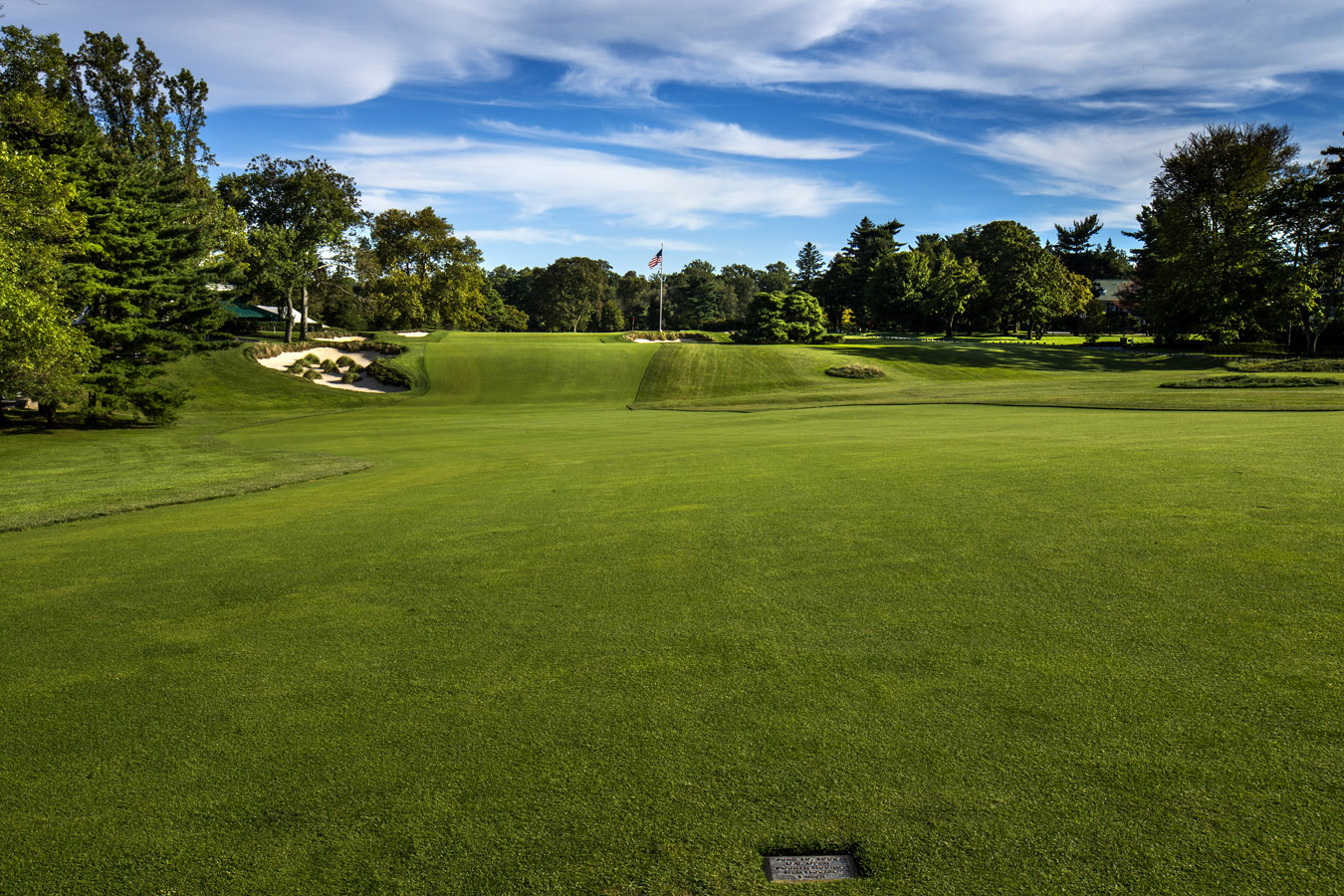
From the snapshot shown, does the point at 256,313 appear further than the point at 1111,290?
No

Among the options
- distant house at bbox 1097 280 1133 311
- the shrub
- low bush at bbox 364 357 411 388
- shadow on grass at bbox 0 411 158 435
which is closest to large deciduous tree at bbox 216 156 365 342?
low bush at bbox 364 357 411 388

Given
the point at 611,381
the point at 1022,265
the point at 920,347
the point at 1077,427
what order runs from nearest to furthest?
the point at 1077,427
the point at 611,381
the point at 920,347
the point at 1022,265

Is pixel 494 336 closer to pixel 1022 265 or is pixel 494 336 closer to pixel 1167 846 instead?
pixel 1022 265

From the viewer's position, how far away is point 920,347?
56.5 metres

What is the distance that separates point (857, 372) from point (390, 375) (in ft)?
93.4

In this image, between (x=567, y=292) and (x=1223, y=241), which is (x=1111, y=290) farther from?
(x=567, y=292)

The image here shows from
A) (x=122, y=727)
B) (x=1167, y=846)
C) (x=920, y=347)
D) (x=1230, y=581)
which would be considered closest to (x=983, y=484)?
(x=1230, y=581)

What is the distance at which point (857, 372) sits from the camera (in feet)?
150

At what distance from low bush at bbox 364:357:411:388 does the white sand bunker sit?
240mm

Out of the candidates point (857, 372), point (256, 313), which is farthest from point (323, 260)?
point (857, 372)

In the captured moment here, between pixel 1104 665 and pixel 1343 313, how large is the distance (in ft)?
206

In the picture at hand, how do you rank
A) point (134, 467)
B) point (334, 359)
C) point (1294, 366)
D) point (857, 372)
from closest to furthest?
point (134, 467)
point (1294, 366)
point (857, 372)
point (334, 359)

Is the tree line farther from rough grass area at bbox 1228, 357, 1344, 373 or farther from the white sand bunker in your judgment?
rough grass area at bbox 1228, 357, 1344, 373

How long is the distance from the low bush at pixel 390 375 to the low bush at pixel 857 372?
25863 millimetres
